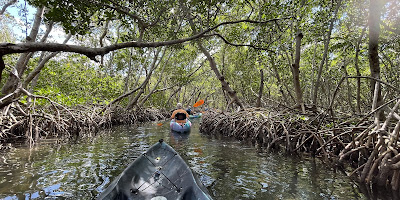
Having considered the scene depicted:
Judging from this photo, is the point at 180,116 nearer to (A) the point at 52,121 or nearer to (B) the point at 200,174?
(A) the point at 52,121

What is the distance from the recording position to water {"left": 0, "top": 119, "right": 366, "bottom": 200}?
334 centimetres

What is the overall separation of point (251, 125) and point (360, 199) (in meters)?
5.00

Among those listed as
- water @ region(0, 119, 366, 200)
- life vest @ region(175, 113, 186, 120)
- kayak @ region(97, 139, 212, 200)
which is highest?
life vest @ region(175, 113, 186, 120)

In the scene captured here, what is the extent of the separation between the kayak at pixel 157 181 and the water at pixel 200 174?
651 millimetres

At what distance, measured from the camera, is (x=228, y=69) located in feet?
60.7

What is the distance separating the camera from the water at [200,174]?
132 inches

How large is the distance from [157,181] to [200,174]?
131 cm

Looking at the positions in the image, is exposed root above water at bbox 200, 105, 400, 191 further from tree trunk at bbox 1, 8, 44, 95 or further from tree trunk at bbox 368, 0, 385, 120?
tree trunk at bbox 1, 8, 44, 95

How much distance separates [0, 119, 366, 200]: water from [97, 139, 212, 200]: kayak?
651 mm

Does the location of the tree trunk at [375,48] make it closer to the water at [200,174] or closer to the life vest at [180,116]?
the water at [200,174]

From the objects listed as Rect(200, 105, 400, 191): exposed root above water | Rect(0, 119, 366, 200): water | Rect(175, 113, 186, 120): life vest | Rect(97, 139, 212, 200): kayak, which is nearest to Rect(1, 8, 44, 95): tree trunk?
Rect(0, 119, 366, 200): water

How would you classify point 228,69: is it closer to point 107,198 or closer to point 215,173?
point 215,173

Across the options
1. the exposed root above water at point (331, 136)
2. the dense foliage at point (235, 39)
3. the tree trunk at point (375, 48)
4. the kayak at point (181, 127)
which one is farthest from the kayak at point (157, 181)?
the kayak at point (181, 127)

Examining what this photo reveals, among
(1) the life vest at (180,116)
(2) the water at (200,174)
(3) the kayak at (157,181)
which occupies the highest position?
(1) the life vest at (180,116)
